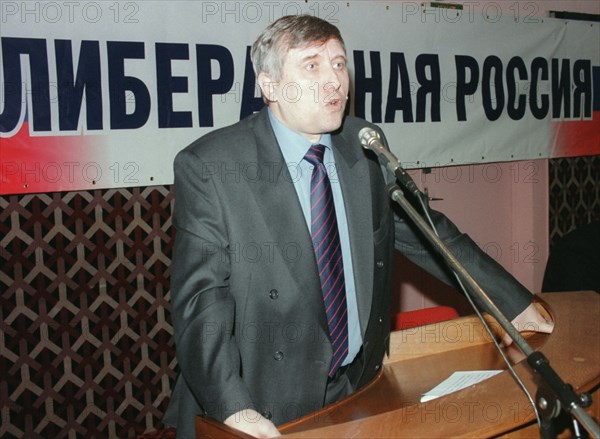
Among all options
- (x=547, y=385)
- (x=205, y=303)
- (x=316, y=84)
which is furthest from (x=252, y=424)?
(x=316, y=84)

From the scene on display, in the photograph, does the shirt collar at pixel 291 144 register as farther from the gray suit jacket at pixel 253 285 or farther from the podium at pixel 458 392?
the podium at pixel 458 392

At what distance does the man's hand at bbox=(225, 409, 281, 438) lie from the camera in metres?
1.26

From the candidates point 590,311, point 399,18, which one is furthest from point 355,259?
point 399,18

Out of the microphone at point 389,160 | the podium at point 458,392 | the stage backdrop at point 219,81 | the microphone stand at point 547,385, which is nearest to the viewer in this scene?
the microphone stand at point 547,385

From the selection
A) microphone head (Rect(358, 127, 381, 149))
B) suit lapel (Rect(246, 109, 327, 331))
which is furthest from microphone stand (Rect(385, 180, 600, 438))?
suit lapel (Rect(246, 109, 327, 331))

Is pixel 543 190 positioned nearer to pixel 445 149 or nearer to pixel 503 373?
pixel 445 149

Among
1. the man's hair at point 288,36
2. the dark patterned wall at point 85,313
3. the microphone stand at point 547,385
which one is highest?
the man's hair at point 288,36

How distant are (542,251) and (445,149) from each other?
1.28m

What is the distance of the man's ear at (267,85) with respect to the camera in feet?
5.56

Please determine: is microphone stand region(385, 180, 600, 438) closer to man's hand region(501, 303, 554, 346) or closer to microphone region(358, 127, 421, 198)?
microphone region(358, 127, 421, 198)

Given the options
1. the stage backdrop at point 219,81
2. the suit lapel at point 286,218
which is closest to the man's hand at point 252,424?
the suit lapel at point 286,218

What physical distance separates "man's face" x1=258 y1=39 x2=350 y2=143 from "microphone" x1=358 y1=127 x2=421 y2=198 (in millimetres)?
228

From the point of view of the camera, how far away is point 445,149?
3.83 metres

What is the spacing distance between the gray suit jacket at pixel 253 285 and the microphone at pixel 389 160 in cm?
29
